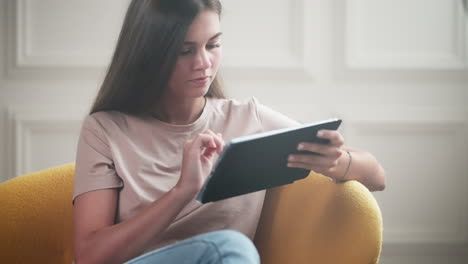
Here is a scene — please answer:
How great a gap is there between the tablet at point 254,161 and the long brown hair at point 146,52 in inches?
11.8

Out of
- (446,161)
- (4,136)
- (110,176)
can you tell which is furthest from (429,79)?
(4,136)

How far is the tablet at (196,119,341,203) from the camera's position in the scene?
101 cm

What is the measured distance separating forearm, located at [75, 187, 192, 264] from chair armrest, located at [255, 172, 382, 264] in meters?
0.27

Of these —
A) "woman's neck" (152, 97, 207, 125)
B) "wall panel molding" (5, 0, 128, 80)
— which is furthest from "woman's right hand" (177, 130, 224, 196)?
Answer: "wall panel molding" (5, 0, 128, 80)

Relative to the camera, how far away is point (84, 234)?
1.23 metres

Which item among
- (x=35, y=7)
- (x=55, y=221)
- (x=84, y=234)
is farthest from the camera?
(x=35, y=7)

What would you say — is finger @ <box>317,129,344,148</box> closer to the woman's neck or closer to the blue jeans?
the blue jeans

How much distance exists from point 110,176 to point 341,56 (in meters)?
1.16

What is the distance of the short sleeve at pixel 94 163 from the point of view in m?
1.28

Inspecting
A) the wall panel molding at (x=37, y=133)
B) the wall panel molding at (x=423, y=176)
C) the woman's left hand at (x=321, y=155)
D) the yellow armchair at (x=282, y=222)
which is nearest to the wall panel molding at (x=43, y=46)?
the wall panel molding at (x=37, y=133)

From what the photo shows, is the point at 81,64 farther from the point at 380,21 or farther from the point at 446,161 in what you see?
the point at 446,161

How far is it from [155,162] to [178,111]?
5.5 inches

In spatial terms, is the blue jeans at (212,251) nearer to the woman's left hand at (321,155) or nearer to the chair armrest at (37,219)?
the woman's left hand at (321,155)

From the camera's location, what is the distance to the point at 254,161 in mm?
1074
